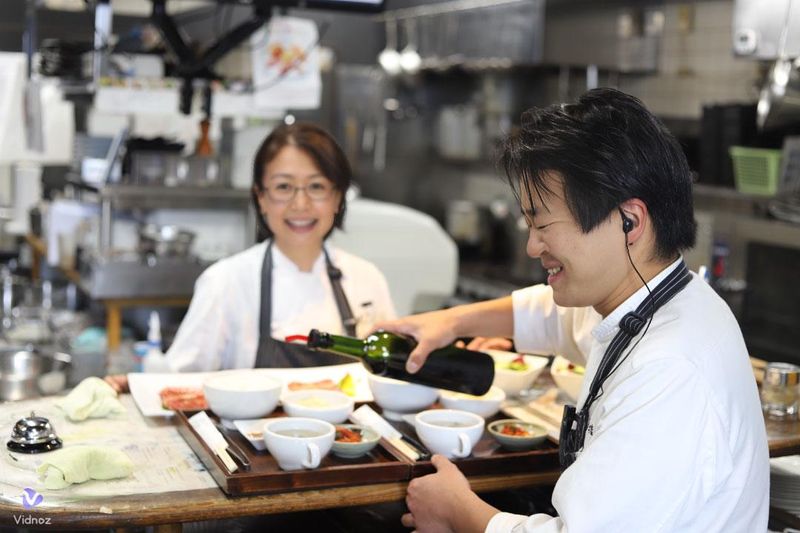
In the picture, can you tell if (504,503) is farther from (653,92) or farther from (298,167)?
(653,92)

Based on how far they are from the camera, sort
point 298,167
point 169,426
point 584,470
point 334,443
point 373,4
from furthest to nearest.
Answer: point 373,4, point 298,167, point 169,426, point 334,443, point 584,470

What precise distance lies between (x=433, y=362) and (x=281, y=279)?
1155mm

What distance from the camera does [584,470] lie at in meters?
1.76

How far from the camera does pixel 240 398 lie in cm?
243

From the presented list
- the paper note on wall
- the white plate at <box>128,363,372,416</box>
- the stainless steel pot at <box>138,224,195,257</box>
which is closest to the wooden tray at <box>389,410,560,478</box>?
the white plate at <box>128,363,372,416</box>

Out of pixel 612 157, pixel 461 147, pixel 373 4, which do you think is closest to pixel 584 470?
pixel 612 157

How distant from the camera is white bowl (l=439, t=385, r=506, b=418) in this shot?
2.58 meters

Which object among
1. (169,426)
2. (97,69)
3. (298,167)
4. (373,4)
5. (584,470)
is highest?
(373,4)

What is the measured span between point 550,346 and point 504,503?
0.45 metres

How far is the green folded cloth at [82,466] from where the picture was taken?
6.74ft

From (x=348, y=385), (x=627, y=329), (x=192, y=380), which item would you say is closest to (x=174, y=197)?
(x=192, y=380)

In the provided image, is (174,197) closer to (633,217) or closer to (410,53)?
(410,53)

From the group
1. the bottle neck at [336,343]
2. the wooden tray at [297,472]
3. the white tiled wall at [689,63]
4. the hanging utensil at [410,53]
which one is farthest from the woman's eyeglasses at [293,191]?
the hanging utensil at [410,53]

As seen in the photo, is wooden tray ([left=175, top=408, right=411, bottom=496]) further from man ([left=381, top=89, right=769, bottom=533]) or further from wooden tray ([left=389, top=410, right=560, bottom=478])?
man ([left=381, top=89, right=769, bottom=533])
